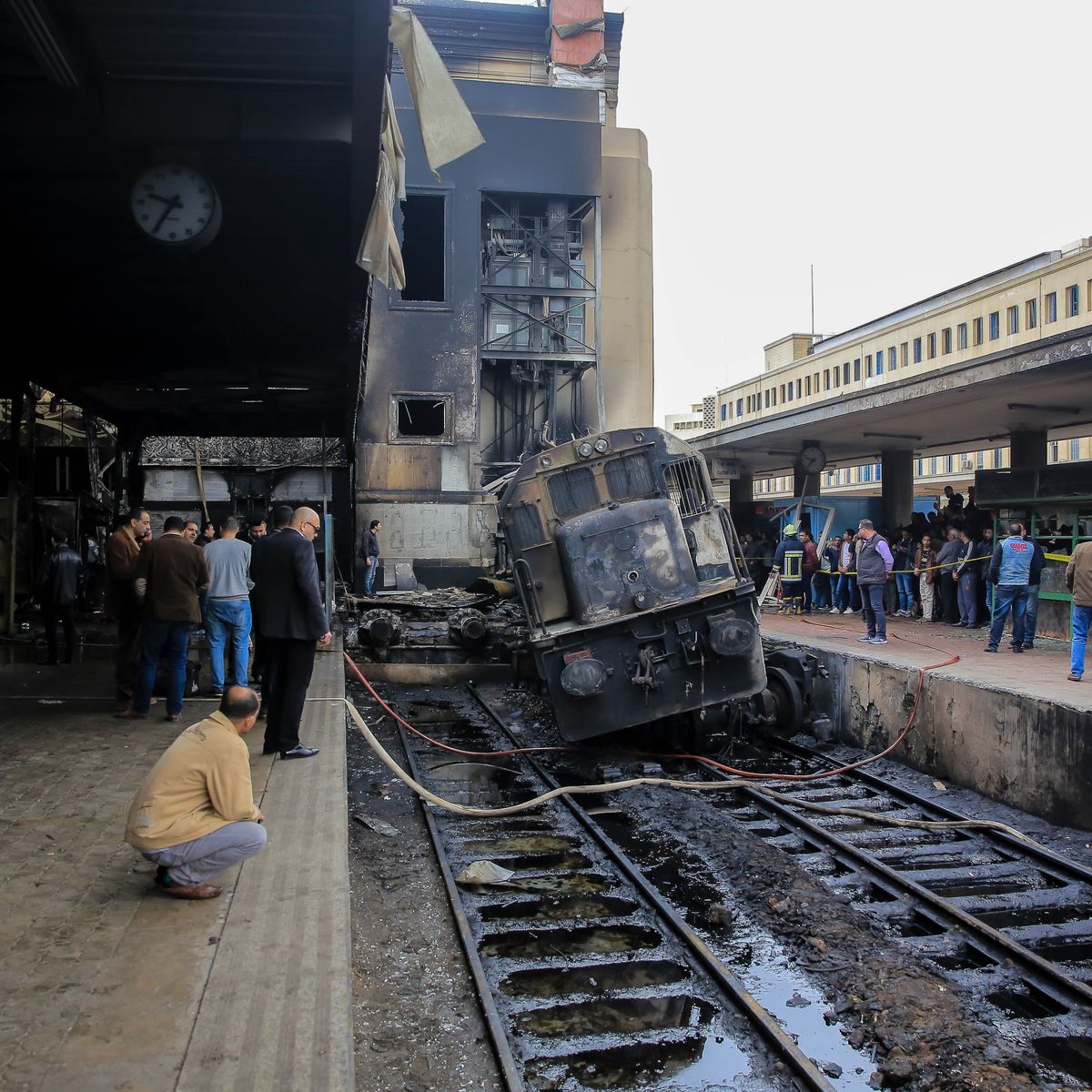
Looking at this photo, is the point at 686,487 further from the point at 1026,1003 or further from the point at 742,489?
the point at 742,489

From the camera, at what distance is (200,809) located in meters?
4.25

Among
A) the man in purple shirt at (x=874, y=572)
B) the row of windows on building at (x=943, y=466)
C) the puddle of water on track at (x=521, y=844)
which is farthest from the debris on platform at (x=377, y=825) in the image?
the row of windows on building at (x=943, y=466)

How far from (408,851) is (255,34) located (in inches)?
236

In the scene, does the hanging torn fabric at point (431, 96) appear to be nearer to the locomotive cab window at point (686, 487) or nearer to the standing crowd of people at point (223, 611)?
the standing crowd of people at point (223, 611)

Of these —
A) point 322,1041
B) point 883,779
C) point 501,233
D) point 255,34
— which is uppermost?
point 501,233

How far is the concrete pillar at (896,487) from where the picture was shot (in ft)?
74.1

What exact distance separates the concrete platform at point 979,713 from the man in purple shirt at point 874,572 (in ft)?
1.15

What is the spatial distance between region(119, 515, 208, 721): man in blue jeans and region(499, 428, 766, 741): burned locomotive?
3.31m

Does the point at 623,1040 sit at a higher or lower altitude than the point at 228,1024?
lower

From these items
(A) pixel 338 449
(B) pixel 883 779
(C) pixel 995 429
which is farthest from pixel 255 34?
(C) pixel 995 429

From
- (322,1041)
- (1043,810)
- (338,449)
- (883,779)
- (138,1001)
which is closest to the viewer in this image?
(322,1041)

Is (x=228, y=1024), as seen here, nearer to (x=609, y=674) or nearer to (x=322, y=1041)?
(x=322, y=1041)

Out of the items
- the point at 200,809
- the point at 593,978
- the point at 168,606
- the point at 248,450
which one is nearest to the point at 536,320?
the point at 248,450

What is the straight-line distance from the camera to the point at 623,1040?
15.1 feet
